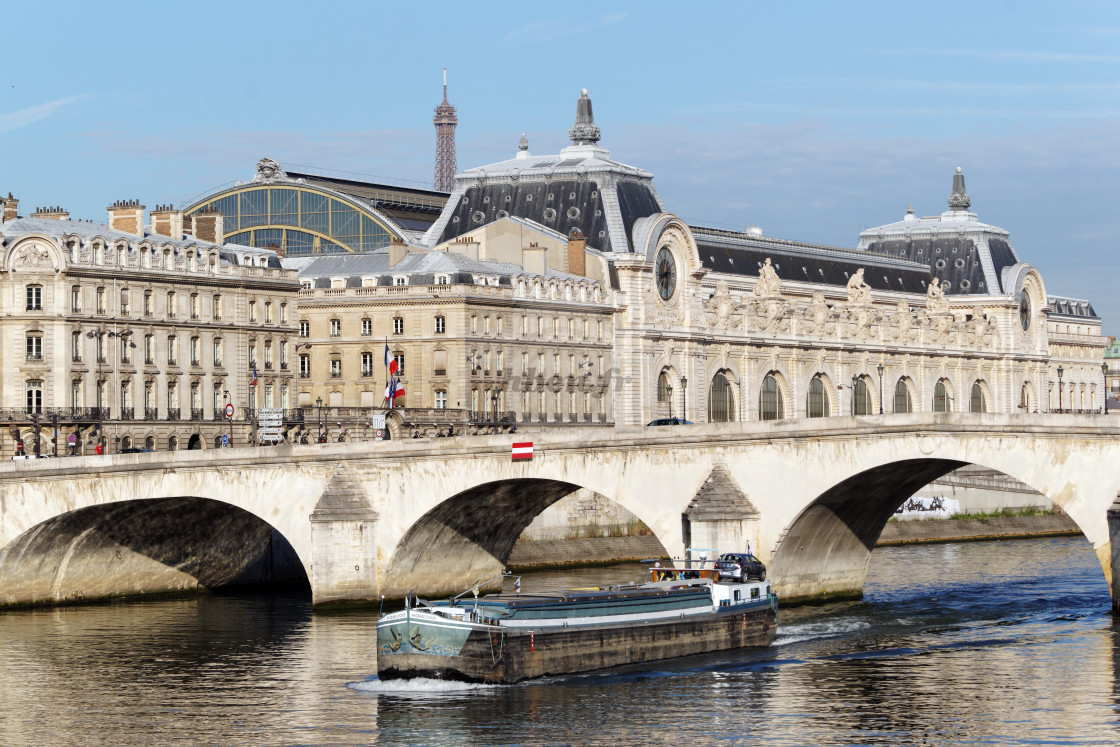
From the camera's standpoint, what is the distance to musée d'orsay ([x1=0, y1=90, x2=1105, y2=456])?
111 meters

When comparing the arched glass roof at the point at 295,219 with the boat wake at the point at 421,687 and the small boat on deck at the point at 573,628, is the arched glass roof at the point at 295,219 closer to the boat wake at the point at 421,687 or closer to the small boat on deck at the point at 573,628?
the small boat on deck at the point at 573,628

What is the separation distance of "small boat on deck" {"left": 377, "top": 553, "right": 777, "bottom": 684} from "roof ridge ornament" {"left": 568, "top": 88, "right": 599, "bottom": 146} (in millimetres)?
87590

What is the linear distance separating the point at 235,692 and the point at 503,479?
18.8 metres

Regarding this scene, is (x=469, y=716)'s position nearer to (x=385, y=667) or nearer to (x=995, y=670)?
(x=385, y=667)

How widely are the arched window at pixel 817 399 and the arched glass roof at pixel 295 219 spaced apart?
1314 inches

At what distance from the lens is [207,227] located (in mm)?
132500

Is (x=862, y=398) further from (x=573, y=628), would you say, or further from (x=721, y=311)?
(x=573, y=628)

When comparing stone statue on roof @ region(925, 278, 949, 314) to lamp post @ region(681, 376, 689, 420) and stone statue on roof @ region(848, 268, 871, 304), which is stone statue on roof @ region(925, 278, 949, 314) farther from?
lamp post @ region(681, 376, 689, 420)

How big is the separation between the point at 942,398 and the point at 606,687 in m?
121

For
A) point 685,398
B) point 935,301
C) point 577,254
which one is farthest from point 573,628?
point 935,301

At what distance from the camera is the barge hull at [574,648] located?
6488 centimetres

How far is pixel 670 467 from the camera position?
80625 millimetres

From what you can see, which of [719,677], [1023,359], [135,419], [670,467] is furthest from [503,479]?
[1023,359]

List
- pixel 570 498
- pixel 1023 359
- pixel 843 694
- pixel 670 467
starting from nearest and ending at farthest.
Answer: pixel 843 694
pixel 670 467
pixel 570 498
pixel 1023 359
